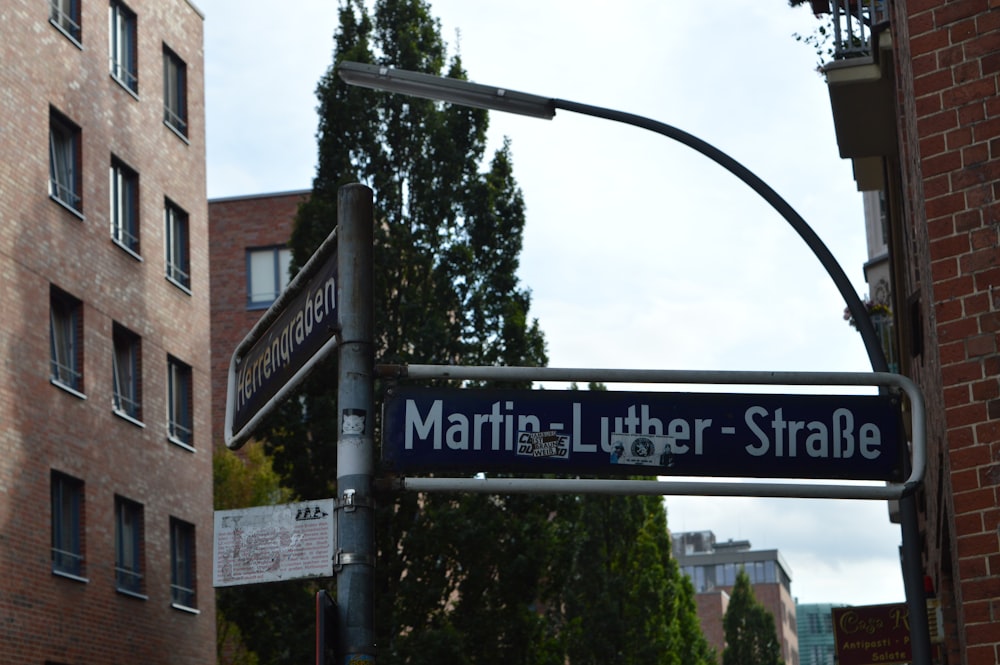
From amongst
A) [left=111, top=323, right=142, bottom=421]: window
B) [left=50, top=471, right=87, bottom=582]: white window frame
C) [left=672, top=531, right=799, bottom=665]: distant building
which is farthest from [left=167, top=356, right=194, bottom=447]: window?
[left=672, top=531, right=799, bottom=665]: distant building

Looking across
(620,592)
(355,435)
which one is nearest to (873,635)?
(355,435)

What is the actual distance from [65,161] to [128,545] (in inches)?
260

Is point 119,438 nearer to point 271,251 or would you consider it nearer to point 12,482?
point 12,482

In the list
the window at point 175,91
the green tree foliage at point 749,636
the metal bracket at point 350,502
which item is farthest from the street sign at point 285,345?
the green tree foliage at point 749,636

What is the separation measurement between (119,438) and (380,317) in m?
4.95

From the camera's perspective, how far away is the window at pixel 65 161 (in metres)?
25.9

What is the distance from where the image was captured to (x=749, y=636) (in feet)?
252

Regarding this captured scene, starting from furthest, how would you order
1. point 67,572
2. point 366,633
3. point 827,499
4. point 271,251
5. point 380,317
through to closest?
point 271,251 < point 380,317 < point 67,572 < point 827,499 < point 366,633

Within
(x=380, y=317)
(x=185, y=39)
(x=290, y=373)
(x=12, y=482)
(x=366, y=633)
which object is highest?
(x=185, y=39)

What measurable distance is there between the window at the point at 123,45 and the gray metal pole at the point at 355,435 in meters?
24.1

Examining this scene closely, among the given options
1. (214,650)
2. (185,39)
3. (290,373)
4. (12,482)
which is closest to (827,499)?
(290,373)

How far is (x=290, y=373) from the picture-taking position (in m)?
5.62

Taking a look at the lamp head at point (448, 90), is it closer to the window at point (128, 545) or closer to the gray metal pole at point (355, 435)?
the gray metal pole at point (355, 435)

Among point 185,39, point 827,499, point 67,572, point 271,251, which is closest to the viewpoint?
point 827,499
